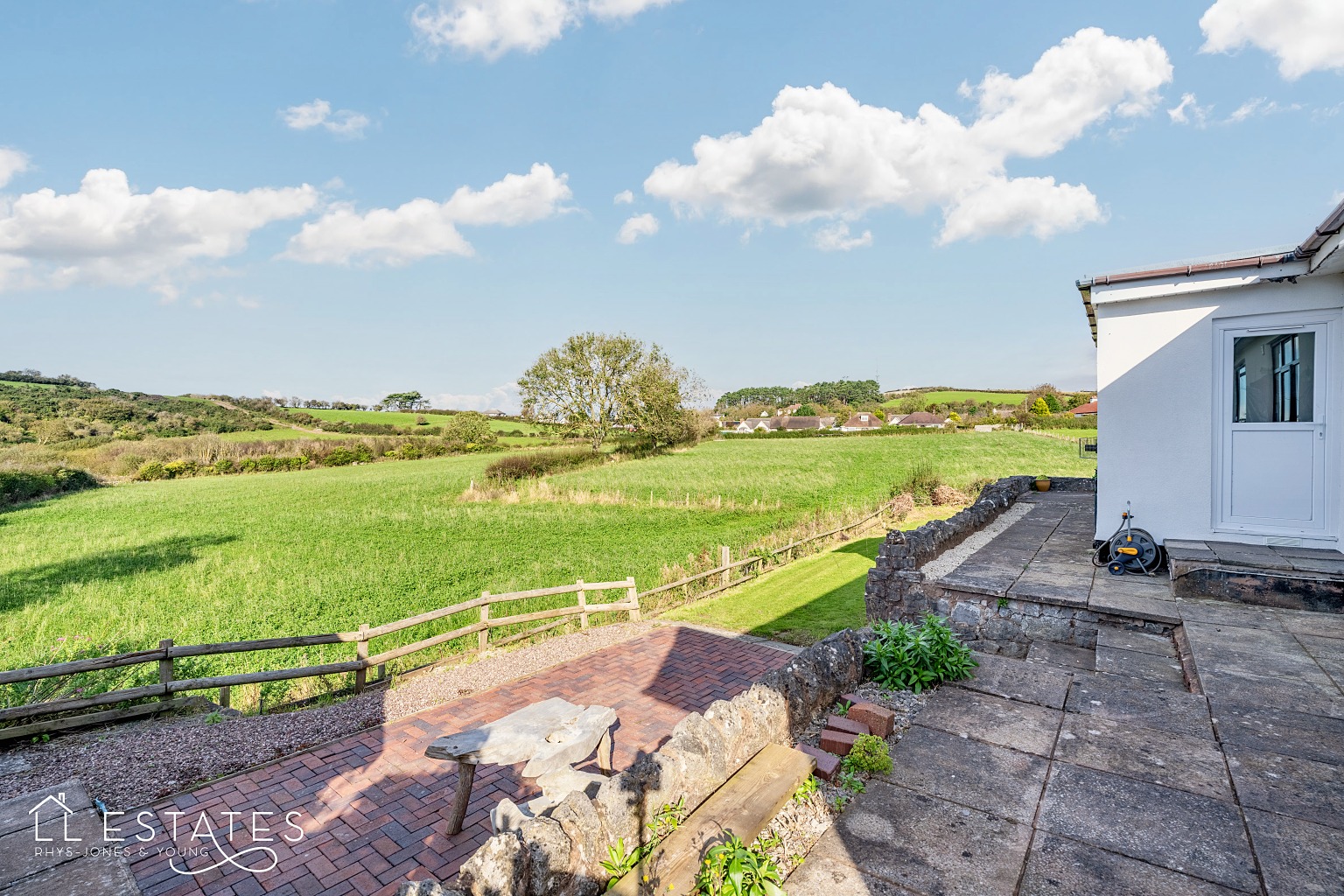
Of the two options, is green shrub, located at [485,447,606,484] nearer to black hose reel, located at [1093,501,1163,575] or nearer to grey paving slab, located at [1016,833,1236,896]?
black hose reel, located at [1093,501,1163,575]

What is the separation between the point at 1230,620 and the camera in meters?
4.80

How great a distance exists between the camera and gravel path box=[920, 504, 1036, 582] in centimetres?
729

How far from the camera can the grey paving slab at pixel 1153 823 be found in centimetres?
229

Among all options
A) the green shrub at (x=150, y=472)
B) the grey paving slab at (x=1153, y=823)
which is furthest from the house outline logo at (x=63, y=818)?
the green shrub at (x=150, y=472)

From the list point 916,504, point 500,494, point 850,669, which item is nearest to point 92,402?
point 500,494

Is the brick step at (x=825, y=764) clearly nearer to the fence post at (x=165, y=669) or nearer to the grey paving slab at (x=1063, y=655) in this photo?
the grey paving slab at (x=1063, y=655)

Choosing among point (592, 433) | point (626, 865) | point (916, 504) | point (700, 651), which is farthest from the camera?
point (592, 433)

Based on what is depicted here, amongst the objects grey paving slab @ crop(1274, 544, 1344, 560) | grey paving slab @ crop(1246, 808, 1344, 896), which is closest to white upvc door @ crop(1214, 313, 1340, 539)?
grey paving slab @ crop(1274, 544, 1344, 560)

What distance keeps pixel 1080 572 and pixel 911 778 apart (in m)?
4.85

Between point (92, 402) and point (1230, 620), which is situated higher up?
point (92, 402)

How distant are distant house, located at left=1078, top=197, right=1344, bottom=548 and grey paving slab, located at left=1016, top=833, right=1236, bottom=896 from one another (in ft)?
18.3

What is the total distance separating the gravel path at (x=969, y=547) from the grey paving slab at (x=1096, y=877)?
4.41m

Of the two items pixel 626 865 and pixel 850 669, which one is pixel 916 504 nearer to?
pixel 850 669

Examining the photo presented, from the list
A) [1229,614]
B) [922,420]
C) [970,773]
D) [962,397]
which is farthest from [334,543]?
[962,397]
